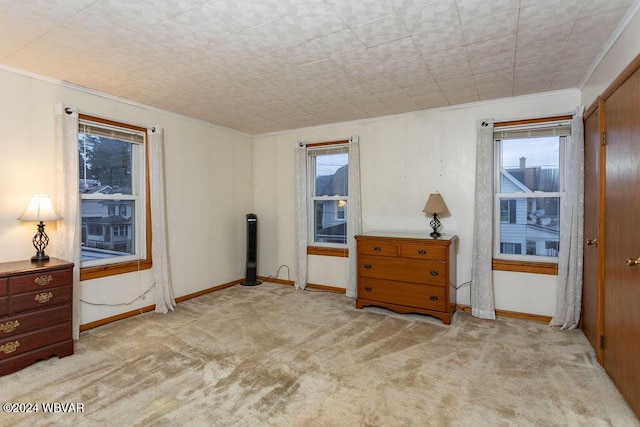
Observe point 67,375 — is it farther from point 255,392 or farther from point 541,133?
point 541,133

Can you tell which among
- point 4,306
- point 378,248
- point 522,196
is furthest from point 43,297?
point 522,196

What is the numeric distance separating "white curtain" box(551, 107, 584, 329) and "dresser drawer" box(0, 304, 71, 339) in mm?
4553

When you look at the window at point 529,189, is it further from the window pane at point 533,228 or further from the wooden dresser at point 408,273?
the wooden dresser at point 408,273

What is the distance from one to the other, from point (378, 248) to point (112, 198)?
9.85 ft

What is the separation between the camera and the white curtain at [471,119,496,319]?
3.59 m

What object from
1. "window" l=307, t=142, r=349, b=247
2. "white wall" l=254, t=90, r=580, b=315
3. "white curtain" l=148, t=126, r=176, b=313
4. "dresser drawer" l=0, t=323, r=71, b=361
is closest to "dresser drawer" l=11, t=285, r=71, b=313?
"dresser drawer" l=0, t=323, r=71, b=361

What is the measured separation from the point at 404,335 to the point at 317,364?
1.00 meters

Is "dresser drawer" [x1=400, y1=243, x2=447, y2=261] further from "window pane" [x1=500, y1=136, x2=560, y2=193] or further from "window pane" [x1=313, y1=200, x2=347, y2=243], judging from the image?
"window pane" [x1=313, y1=200, x2=347, y2=243]

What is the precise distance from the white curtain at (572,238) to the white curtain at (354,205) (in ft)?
7.29

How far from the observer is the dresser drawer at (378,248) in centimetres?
367

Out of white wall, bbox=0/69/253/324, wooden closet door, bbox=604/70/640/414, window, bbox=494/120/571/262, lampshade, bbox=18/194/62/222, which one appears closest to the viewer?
wooden closet door, bbox=604/70/640/414

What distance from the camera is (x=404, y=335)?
312 centimetres

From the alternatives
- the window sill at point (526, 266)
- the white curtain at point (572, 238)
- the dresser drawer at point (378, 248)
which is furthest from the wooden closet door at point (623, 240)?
the dresser drawer at point (378, 248)

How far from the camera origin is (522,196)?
3617 mm
